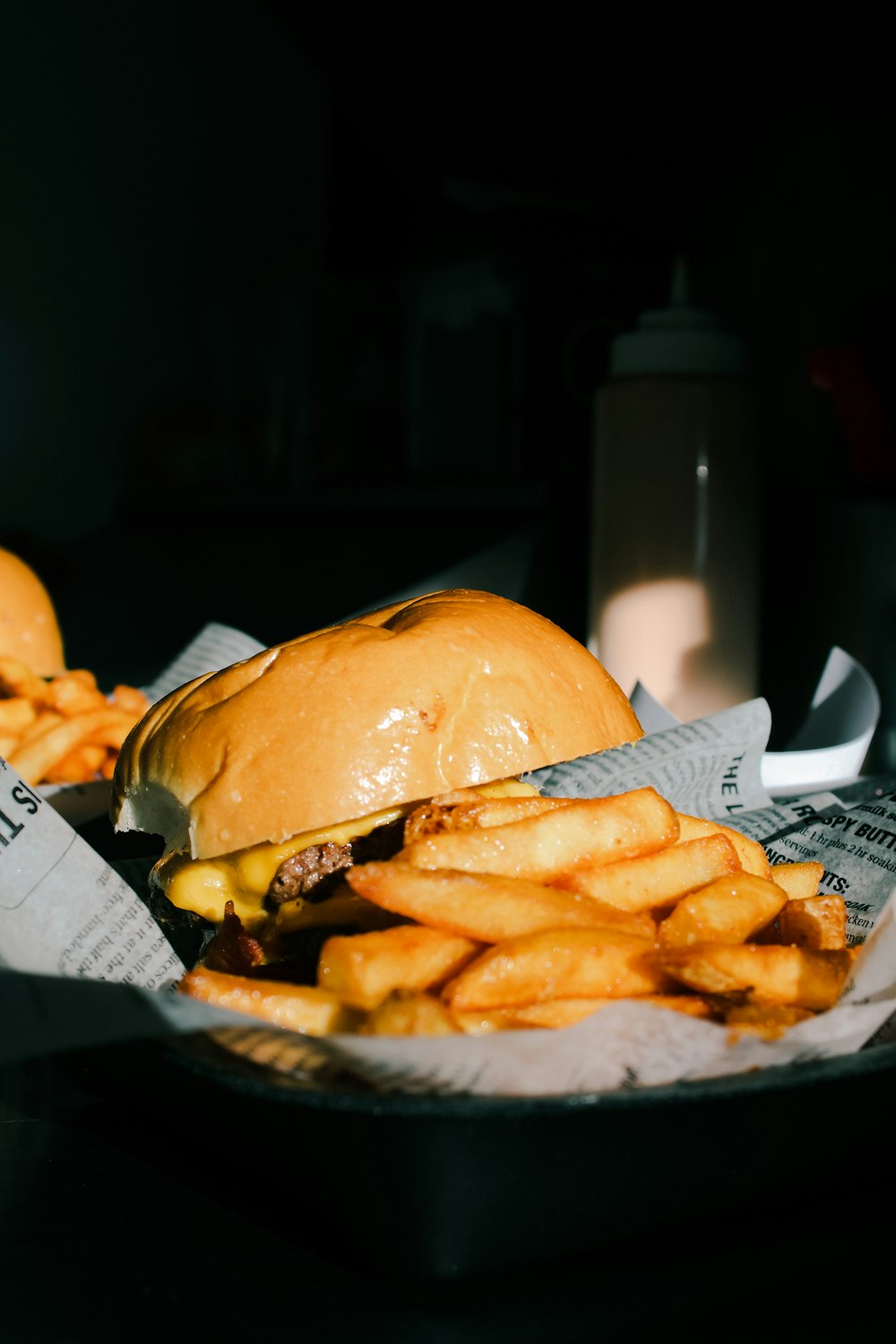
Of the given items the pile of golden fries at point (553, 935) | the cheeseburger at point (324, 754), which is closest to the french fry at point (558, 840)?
the pile of golden fries at point (553, 935)

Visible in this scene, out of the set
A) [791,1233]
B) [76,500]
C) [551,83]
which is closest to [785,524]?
[551,83]

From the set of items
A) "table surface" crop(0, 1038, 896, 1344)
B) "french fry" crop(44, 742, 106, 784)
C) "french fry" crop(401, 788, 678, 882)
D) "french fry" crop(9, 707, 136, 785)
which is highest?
"french fry" crop(401, 788, 678, 882)

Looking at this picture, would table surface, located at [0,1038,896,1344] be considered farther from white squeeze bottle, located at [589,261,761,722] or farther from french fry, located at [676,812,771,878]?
white squeeze bottle, located at [589,261,761,722]

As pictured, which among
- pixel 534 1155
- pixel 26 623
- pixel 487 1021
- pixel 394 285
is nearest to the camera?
pixel 534 1155

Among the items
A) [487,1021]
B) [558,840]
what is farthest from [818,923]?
[487,1021]

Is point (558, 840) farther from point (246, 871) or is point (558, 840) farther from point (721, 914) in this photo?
point (246, 871)

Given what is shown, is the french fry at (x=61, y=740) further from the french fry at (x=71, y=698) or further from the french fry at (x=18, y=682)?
the french fry at (x=18, y=682)

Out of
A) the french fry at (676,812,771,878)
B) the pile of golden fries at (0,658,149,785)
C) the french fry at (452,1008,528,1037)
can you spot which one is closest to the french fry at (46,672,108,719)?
the pile of golden fries at (0,658,149,785)

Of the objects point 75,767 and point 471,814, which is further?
point 75,767
